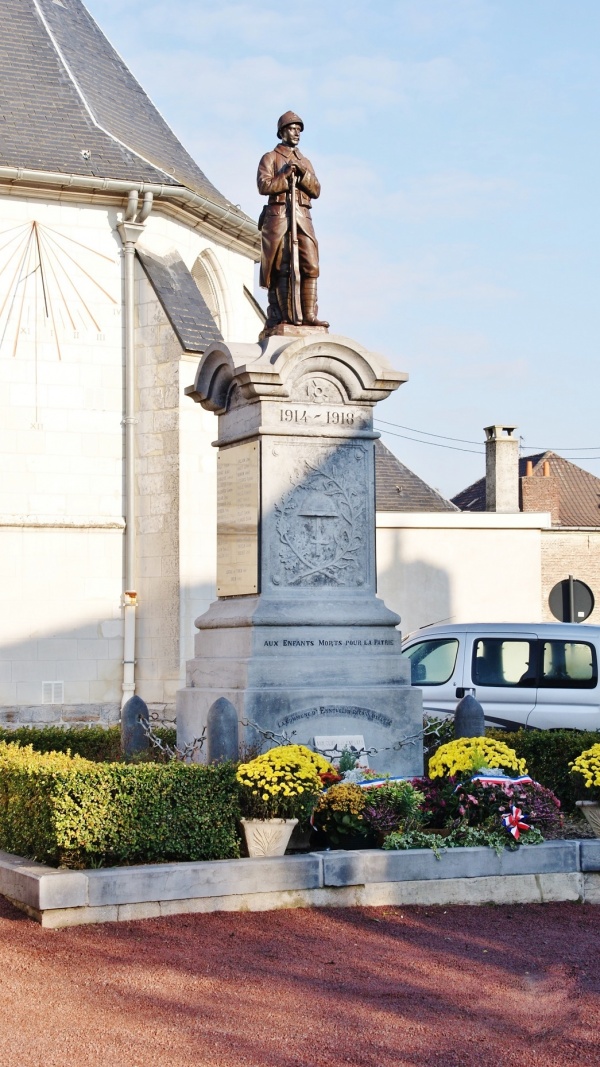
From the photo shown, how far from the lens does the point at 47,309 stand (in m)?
17.5

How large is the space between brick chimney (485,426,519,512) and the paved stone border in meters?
30.3

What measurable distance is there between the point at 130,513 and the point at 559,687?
24.5 feet

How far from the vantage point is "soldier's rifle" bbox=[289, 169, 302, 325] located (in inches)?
385

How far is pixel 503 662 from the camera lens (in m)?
12.2

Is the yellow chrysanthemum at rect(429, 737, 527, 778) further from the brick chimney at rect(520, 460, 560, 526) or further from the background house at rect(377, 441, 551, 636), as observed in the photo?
the brick chimney at rect(520, 460, 560, 526)

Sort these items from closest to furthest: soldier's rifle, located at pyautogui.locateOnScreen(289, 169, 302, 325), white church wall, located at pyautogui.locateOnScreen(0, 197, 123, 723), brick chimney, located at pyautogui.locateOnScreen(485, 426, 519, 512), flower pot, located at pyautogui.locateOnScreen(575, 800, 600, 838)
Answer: flower pot, located at pyautogui.locateOnScreen(575, 800, 600, 838), soldier's rifle, located at pyautogui.locateOnScreen(289, 169, 302, 325), white church wall, located at pyautogui.locateOnScreen(0, 197, 123, 723), brick chimney, located at pyautogui.locateOnScreen(485, 426, 519, 512)

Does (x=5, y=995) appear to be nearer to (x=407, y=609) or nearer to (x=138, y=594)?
(x=138, y=594)

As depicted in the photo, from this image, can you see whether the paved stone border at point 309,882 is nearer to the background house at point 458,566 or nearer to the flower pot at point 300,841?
the flower pot at point 300,841

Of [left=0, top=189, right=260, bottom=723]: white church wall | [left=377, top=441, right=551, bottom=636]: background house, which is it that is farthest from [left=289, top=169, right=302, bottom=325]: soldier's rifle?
[left=377, top=441, right=551, bottom=636]: background house

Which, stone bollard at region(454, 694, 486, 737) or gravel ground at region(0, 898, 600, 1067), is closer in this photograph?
gravel ground at region(0, 898, 600, 1067)

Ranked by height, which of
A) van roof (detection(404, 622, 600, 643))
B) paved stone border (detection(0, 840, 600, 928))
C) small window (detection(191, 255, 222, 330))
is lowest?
paved stone border (detection(0, 840, 600, 928))

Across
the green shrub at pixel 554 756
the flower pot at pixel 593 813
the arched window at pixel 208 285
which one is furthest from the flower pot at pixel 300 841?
the arched window at pixel 208 285

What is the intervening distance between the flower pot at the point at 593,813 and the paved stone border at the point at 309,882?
1.78ft

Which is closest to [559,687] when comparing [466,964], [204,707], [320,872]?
[204,707]
